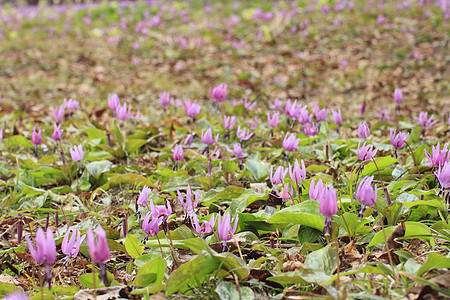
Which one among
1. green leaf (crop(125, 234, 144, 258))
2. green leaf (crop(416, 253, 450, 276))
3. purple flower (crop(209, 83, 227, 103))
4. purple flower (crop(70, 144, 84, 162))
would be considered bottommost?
green leaf (crop(125, 234, 144, 258))

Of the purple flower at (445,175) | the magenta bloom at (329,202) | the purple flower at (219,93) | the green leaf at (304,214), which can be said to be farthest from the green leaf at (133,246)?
the purple flower at (219,93)

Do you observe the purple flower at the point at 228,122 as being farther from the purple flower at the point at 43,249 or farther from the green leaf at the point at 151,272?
the purple flower at the point at 43,249

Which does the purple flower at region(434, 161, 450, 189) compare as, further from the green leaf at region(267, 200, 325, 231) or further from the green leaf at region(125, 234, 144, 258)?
the green leaf at region(125, 234, 144, 258)

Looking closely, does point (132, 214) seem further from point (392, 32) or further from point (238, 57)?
point (392, 32)

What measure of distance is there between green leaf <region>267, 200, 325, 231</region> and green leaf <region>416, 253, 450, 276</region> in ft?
1.22

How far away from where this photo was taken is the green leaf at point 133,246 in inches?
59.9

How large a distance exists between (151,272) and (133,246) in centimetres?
23

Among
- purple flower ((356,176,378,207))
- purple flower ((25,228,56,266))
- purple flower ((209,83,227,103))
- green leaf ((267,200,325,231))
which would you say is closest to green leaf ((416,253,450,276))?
purple flower ((356,176,378,207))

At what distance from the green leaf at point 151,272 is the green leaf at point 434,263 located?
0.83m

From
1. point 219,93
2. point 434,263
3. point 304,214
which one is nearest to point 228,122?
point 219,93

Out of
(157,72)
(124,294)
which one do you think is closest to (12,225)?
(124,294)

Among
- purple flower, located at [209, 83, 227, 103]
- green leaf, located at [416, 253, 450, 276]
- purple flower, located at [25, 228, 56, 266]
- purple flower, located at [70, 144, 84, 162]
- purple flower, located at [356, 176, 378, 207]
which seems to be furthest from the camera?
purple flower, located at [209, 83, 227, 103]

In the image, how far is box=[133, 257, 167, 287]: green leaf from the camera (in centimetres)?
131

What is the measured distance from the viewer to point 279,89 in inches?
226
